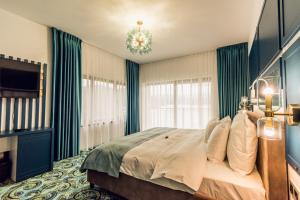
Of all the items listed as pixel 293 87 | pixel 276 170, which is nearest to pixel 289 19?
pixel 293 87

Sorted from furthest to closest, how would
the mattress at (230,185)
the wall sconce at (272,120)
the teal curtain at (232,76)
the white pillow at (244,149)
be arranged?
the teal curtain at (232,76)
the white pillow at (244,149)
the mattress at (230,185)
the wall sconce at (272,120)

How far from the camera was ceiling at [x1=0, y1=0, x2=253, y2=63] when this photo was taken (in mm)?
2398

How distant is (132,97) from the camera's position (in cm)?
535

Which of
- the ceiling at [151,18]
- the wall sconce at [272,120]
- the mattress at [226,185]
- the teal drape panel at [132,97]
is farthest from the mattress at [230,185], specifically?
the teal drape panel at [132,97]

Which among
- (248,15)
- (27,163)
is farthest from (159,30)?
(27,163)

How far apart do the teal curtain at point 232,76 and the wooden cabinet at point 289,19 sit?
3210 mm

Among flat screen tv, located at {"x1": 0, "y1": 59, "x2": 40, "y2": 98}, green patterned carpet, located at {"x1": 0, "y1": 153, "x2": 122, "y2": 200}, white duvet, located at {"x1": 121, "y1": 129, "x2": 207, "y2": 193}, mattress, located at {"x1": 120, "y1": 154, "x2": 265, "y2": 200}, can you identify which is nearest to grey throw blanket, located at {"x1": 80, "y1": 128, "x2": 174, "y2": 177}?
white duvet, located at {"x1": 121, "y1": 129, "x2": 207, "y2": 193}

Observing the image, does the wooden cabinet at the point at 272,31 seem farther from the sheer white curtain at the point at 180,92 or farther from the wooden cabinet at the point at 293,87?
the sheer white curtain at the point at 180,92

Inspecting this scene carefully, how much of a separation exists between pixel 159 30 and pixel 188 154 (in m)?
2.59

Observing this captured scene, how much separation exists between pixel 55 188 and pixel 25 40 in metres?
2.64

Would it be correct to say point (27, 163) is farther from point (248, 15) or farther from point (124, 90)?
point (248, 15)

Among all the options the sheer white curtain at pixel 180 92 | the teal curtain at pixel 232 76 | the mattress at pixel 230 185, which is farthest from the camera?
the sheer white curtain at pixel 180 92

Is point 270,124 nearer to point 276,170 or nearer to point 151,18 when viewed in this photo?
point 276,170

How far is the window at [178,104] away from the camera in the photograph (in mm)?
4562
